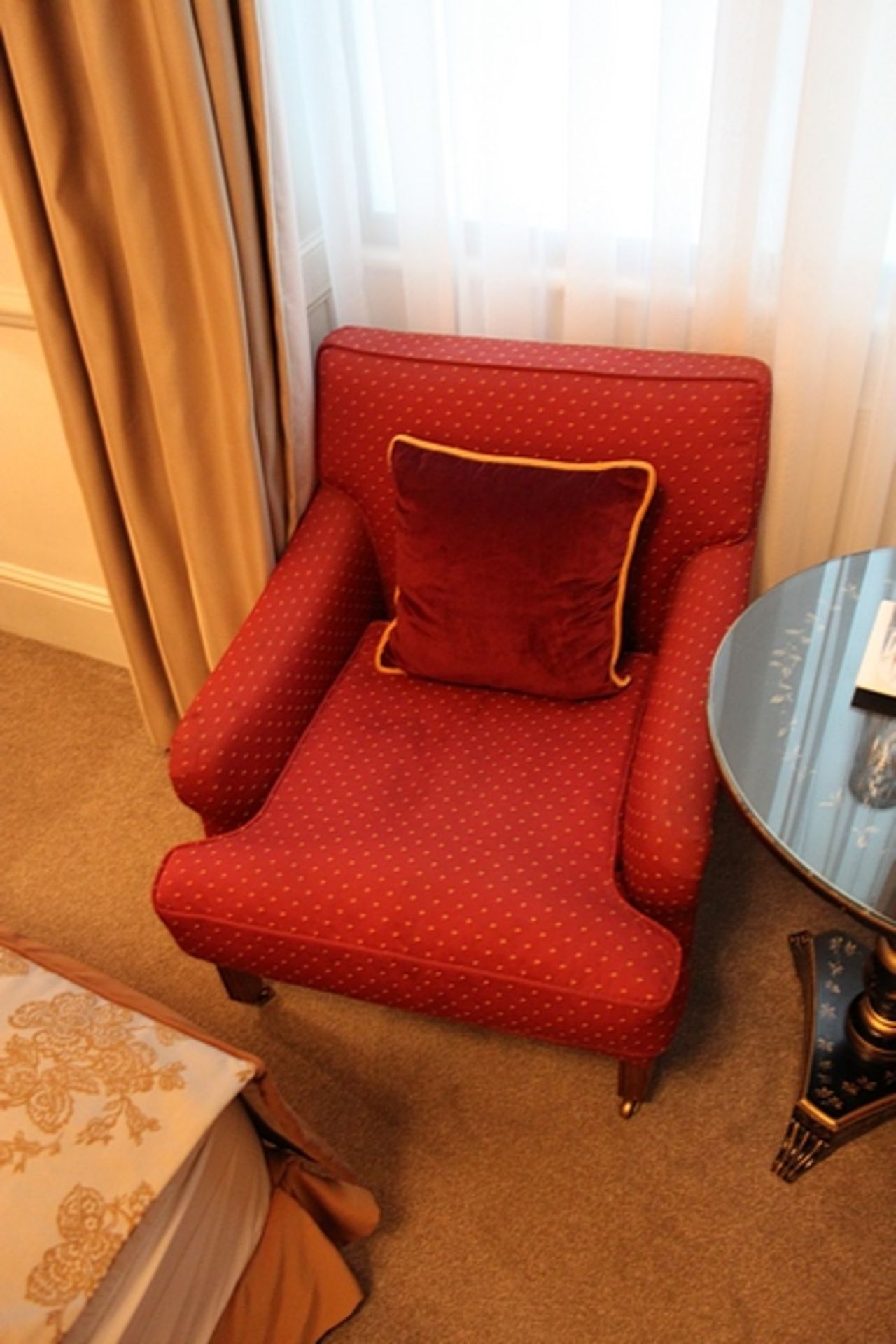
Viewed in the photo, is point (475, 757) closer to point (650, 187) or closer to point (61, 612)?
point (650, 187)

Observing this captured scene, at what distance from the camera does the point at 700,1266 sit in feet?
5.35

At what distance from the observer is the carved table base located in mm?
1697

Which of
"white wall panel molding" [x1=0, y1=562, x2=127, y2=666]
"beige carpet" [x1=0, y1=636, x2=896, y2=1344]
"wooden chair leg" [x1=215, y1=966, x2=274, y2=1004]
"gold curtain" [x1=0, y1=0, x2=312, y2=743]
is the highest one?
"gold curtain" [x1=0, y1=0, x2=312, y2=743]

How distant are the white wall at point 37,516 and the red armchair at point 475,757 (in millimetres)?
666

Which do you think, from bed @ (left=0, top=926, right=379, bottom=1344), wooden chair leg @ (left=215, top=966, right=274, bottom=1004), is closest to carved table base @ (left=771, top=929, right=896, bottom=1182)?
bed @ (left=0, top=926, right=379, bottom=1344)

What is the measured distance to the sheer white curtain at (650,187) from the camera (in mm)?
1605

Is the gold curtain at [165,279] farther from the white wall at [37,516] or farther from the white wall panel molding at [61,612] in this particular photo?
the white wall panel molding at [61,612]

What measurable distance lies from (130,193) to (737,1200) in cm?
181

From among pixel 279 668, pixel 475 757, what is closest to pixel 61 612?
pixel 279 668

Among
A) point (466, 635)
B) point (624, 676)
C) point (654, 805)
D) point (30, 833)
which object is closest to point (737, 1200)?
point (654, 805)

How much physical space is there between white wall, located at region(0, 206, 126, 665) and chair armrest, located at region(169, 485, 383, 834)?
693 mm

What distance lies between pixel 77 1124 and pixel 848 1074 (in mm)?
1193

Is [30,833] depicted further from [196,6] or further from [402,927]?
[196,6]

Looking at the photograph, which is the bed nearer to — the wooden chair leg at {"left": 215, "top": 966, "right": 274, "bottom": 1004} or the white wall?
the wooden chair leg at {"left": 215, "top": 966, "right": 274, "bottom": 1004}
